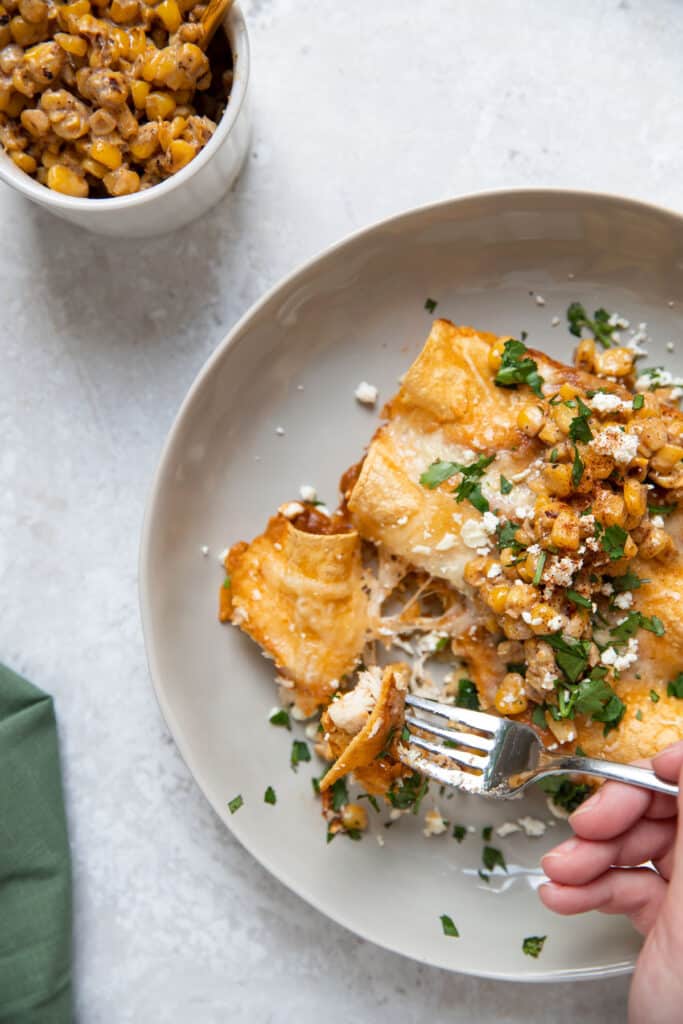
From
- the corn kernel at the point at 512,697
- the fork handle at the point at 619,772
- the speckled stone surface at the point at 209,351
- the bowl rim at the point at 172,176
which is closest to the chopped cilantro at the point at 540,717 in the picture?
the corn kernel at the point at 512,697

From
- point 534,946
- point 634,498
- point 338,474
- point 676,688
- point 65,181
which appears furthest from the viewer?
point 338,474

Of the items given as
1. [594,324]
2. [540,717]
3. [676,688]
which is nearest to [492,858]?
[540,717]

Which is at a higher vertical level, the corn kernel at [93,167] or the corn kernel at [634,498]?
the corn kernel at [93,167]

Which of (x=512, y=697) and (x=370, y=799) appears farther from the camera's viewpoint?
(x=370, y=799)

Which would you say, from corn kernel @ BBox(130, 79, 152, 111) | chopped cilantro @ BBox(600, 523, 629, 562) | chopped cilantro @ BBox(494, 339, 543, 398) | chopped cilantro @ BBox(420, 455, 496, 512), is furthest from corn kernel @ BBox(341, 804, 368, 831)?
corn kernel @ BBox(130, 79, 152, 111)

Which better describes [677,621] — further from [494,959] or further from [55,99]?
[55,99]

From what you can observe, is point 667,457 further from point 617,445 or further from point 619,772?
point 619,772

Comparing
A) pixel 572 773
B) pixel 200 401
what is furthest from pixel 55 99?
pixel 572 773

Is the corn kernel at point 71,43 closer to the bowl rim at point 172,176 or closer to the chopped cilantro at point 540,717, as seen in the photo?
the bowl rim at point 172,176
